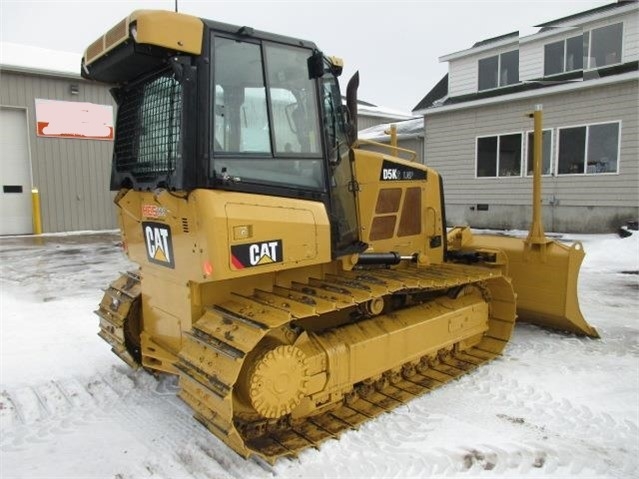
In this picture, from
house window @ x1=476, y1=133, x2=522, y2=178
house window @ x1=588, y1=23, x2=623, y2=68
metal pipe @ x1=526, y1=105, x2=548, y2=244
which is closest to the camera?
metal pipe @ x1=526, y1=105, x2=548, y2=244

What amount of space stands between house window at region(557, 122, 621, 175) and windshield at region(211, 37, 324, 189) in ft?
40.3

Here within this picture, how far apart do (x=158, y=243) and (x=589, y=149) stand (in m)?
13.3

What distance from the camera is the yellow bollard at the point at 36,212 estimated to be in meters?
16.3

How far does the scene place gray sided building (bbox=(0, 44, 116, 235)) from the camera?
16109 millimetres

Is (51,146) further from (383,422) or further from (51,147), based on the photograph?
(383,422)

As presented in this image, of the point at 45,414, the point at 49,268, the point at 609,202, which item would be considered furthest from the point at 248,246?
the point at 609,202

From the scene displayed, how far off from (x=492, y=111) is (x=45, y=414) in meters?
14.9

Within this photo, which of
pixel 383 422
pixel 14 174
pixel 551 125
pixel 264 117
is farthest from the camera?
pixel 14 174

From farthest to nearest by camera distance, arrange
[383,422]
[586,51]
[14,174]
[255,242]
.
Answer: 1. [14,174]
2. [586,51]
3. [383,422]
4. [255,242]

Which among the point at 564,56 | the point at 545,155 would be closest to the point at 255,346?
the point at 545,155

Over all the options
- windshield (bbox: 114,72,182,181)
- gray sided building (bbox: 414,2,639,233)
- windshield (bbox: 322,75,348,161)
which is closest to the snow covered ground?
windshield (bbox: 114,72,182,181)

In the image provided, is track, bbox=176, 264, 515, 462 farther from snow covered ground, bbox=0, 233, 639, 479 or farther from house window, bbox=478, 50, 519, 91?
house window, bbox=478, 50, 519, 91

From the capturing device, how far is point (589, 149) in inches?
542

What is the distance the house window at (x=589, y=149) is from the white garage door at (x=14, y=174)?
638 inches
